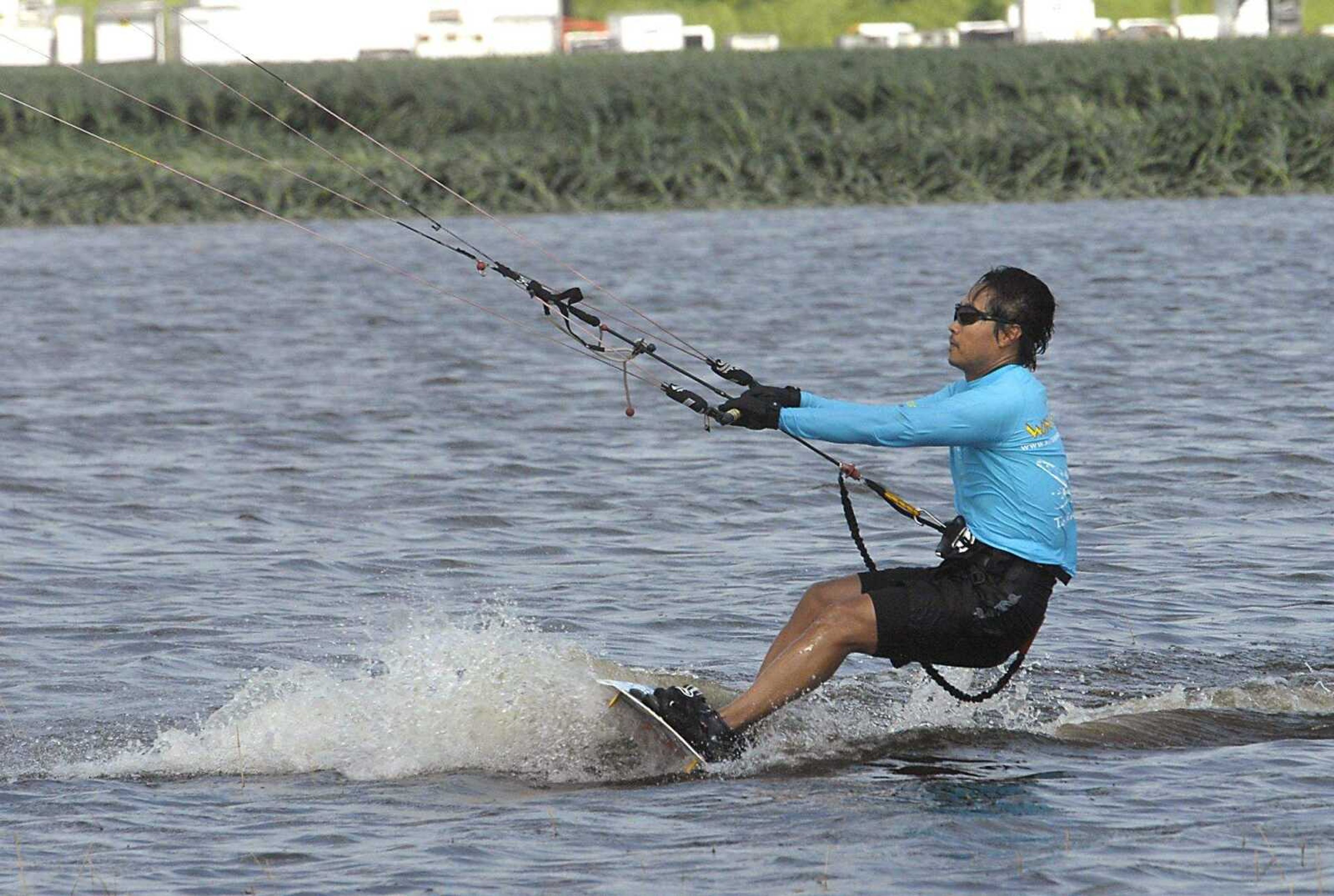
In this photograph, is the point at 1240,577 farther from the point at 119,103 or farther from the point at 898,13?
the point at 898,13

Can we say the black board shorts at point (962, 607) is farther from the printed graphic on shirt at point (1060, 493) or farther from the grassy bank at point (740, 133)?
the grassy bank at point (740, 133)

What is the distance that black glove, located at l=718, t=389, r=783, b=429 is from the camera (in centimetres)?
752

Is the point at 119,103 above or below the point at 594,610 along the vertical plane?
above

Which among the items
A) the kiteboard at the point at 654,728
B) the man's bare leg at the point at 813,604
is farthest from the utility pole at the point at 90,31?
the man's bare leg at the point at 813,604

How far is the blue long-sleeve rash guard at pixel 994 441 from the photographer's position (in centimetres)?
748

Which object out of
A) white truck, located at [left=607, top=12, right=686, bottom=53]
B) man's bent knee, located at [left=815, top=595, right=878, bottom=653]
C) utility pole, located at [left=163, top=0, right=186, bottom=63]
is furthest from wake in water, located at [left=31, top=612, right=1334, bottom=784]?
white truck, located at [left=607, top=12, right=686, bottom=53]

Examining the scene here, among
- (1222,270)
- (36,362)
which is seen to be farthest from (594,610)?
(1222,270)

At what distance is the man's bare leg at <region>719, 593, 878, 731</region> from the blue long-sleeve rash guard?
50 cm

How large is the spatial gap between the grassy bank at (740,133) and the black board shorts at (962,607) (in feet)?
95.3

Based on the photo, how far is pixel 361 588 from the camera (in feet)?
36.4

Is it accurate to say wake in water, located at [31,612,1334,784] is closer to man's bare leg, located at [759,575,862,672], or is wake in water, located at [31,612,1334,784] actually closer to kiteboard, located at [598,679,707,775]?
kiteboard, located at [598,679,707,775]

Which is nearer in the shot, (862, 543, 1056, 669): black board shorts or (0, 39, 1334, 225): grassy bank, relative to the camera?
(862, 543, 1056, 669): black board shorts

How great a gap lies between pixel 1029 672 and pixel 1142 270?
17583 millimetres

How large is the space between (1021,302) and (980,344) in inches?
7.6
